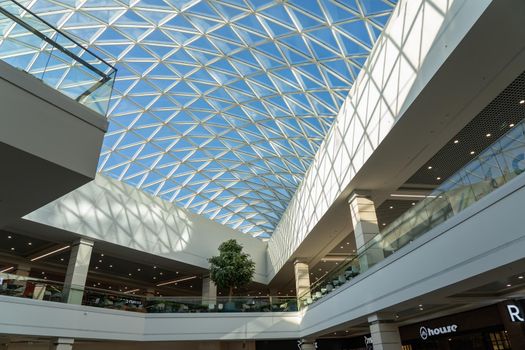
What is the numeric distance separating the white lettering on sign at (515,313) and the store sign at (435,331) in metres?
3.58

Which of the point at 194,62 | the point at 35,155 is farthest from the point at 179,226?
the point at 35,155

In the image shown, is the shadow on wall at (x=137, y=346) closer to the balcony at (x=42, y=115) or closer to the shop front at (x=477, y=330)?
the shop front at (x=477, y=330)

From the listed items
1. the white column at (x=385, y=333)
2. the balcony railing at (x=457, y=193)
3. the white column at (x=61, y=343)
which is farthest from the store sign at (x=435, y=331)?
the white column at (x=61, y=343)

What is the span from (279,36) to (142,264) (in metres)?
23.6

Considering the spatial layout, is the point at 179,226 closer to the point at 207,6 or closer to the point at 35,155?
the point at 207,6

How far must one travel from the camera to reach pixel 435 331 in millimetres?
20453

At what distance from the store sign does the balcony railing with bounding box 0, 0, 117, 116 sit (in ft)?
62.6

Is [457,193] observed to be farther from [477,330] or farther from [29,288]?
[29,288]

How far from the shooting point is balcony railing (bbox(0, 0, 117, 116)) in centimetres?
771

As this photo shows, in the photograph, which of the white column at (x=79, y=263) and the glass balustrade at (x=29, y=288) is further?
the white column at (x=79, y=263)

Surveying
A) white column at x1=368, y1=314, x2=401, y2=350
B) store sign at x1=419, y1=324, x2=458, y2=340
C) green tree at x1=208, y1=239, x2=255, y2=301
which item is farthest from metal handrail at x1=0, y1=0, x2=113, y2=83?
green tree at x1=208, y1=239, x2=255, y2=301

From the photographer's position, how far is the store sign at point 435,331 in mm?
19188

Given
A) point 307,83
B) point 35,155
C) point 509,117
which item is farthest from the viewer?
point 307,83

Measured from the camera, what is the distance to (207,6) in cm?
1978
